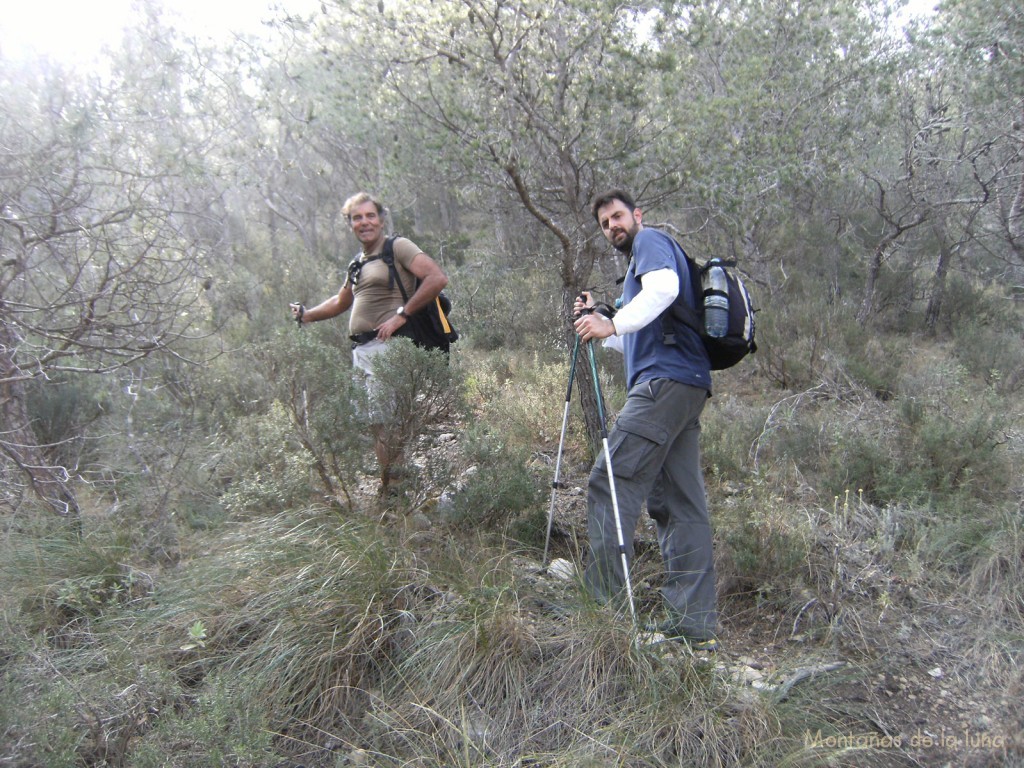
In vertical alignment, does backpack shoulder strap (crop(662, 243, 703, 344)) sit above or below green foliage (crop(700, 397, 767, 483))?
above

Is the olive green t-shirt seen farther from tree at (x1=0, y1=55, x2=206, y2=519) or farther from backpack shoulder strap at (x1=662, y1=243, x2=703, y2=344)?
backpack shoulder strap at (x1=662, y1=243, x2=703, y2=344)

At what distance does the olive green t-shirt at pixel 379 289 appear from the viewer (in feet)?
13.8

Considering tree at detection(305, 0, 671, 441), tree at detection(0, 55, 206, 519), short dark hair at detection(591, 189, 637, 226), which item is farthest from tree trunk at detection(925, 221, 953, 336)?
tree at detection(0, 55, 206, 519)

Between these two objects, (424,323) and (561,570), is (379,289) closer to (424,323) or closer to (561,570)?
(424,323)

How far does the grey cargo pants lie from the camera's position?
10.1ft

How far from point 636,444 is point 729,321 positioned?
0.67 meters

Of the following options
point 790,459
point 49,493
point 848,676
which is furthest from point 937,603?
point 49,493

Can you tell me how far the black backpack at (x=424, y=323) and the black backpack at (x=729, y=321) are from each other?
59.5 inches

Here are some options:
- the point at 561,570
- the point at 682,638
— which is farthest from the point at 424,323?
the point at 682,638

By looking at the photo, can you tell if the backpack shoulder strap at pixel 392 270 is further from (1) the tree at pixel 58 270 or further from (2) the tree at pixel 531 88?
(1) the tree at pixel 58 270

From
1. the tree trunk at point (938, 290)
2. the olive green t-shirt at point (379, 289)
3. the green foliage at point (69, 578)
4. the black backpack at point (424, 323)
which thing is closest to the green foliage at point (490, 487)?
the black backpack at point (424, 323)

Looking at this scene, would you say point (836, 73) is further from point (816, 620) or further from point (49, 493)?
point (49, 493)

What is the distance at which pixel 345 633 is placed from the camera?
Answer: 9.24 feet

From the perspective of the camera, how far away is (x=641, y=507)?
123 inches
